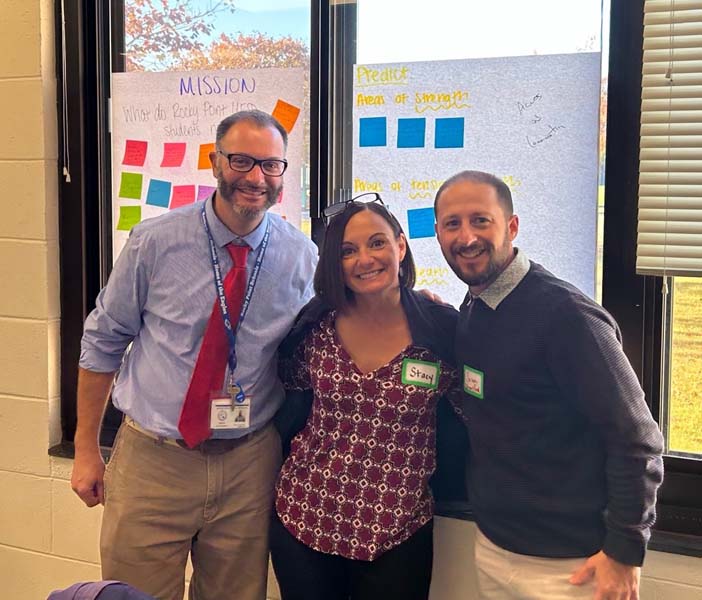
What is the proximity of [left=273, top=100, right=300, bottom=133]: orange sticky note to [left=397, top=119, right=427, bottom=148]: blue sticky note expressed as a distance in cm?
34

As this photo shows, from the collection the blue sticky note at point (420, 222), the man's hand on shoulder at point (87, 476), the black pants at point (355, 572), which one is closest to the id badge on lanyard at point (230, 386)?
the black pants at point (355, 572)

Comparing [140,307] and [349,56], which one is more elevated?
[349,56]

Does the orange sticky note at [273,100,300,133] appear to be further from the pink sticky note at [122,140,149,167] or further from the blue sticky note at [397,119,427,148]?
the pink sticky note at [122,140,149,167]

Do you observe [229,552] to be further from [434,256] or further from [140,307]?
[434,256]

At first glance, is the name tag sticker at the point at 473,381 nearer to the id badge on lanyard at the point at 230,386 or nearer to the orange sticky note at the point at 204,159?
the id badge on lanyard at the point at 230,386

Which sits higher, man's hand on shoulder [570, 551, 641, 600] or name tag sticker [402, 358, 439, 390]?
name tag sticker [402, 358, 439, 390]

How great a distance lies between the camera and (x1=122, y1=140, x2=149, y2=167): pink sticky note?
8.09 feet

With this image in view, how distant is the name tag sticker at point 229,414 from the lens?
185 cm

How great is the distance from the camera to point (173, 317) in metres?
1.87

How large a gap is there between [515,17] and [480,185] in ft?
2.24

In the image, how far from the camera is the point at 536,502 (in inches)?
60.6

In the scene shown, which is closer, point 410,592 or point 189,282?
point 410,592

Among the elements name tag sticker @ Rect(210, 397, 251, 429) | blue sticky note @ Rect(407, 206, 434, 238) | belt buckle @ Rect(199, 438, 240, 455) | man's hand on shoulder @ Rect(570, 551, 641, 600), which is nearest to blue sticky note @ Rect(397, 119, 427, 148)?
blue sticky note @ Rect(407, 206, 434, 238)

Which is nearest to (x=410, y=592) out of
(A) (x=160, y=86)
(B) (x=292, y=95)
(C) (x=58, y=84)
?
(B) (x=292, y=95)
